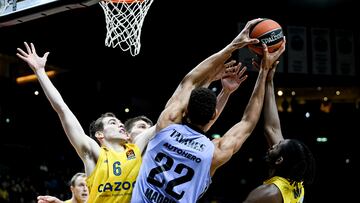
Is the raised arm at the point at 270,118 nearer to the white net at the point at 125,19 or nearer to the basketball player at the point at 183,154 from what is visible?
the basketball player at the point at 183,154

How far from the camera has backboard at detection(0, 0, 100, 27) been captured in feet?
15.8

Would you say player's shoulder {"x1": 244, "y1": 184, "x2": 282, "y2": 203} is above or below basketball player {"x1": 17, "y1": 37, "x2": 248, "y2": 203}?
below

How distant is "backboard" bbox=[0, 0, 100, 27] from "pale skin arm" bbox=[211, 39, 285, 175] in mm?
1636

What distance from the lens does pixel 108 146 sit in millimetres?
4277

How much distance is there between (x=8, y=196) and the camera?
13.1 meters

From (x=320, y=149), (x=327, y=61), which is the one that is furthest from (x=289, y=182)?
(x=320, y=149)

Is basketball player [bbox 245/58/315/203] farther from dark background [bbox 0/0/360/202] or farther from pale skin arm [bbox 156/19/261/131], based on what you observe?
dark background [bbox 0/0/360/202]

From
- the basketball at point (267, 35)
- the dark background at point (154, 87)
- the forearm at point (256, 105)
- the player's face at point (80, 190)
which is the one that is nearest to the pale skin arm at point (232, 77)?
the basketball at point (267, 35)

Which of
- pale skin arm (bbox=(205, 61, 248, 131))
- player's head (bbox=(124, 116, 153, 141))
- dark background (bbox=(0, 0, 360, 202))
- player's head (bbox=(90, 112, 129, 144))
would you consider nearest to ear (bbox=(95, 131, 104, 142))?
player's head (bbox=(90, 112, 129, 144))

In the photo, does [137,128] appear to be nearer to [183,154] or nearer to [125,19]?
[183,154]

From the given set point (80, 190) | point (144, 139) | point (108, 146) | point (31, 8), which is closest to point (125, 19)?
point (31, 8)

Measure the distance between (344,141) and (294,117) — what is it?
1.78m

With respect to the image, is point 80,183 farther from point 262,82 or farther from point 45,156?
point 45,156

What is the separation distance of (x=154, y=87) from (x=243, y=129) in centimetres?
1274
